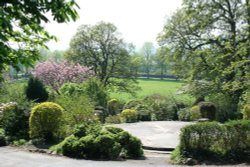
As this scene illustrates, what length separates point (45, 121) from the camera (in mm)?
17812

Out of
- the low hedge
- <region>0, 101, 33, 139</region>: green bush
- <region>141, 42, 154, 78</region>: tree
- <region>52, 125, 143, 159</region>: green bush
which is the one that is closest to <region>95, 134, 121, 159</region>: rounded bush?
<region>52, 125, 143, 159</region>: green bush

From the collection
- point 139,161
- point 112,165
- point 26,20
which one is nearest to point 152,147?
point 139,161

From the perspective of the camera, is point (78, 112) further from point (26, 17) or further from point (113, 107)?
point (26, 17)

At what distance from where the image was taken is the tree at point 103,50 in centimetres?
5150

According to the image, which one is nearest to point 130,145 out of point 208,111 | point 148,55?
point 208,111

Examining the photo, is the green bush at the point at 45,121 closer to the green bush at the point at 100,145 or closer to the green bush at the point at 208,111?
the green bush at the point at 100,145

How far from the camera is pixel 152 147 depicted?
1664 cm

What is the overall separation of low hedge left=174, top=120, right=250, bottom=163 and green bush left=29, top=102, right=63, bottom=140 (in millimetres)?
6132

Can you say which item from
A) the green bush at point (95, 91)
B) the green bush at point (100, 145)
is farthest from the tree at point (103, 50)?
the green bush at point (100, 145)

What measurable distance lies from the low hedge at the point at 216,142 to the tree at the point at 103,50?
123 ft

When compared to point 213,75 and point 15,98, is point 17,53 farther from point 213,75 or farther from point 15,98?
point 213,75

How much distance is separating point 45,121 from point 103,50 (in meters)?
34.9

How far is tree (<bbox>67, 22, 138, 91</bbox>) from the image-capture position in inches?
2028

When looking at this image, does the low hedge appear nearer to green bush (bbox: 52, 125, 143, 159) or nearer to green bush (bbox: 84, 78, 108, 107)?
green bush (bbox: 52, 125, 143, 159)
